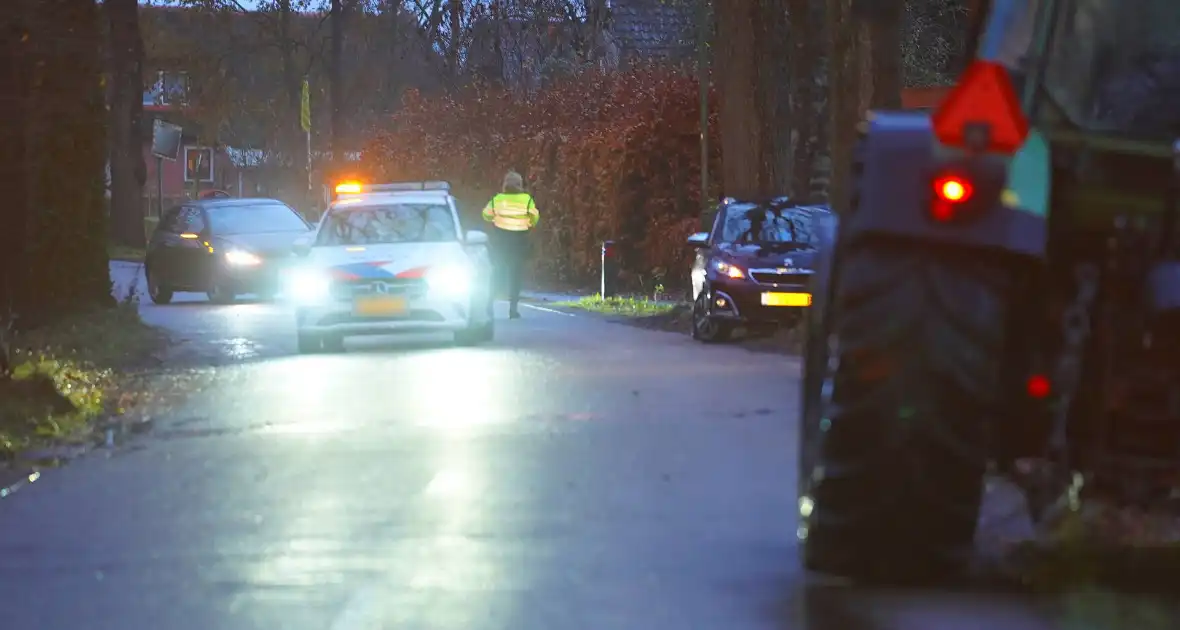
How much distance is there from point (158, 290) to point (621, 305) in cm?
769

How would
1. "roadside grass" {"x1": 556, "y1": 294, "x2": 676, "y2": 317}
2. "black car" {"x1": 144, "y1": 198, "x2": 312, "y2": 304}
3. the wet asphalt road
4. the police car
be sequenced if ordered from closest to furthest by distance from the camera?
→ the wet asphalt road, the police car, "roadside grass" {"x1": 556, "y1": 294, "x2": 676, "y2": 317}, "black car" {"x1": 144, "y1": 198, "x2": 312, "y2": 304}

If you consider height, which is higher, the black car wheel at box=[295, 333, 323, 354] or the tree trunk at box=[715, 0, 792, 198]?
the tree trunk at box=[715, 0, 792, 198]

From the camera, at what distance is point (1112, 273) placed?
6.09 meters

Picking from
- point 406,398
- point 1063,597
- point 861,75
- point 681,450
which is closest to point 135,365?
point 406,398

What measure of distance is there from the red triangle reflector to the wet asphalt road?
4.49ft

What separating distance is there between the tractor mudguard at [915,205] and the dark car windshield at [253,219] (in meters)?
28.3

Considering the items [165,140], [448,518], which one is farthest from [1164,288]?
[165,140]

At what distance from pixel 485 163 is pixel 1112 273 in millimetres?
38892

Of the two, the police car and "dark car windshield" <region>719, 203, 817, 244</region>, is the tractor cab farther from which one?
"dark car windshield" <region>719, 203, 817, 244</region>

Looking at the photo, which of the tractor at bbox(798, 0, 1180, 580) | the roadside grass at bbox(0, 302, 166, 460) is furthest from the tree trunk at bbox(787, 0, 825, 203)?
the tractor at bbox(798, 0, 1180, 580)

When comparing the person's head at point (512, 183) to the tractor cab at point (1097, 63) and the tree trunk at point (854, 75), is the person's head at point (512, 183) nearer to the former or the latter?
the tree trunk at point (854, 75)

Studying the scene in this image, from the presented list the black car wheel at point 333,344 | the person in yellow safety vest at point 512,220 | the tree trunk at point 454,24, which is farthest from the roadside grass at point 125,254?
the black car wheel at point 333,344

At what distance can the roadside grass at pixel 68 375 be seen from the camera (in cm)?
1380

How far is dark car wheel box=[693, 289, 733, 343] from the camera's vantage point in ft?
75.4
